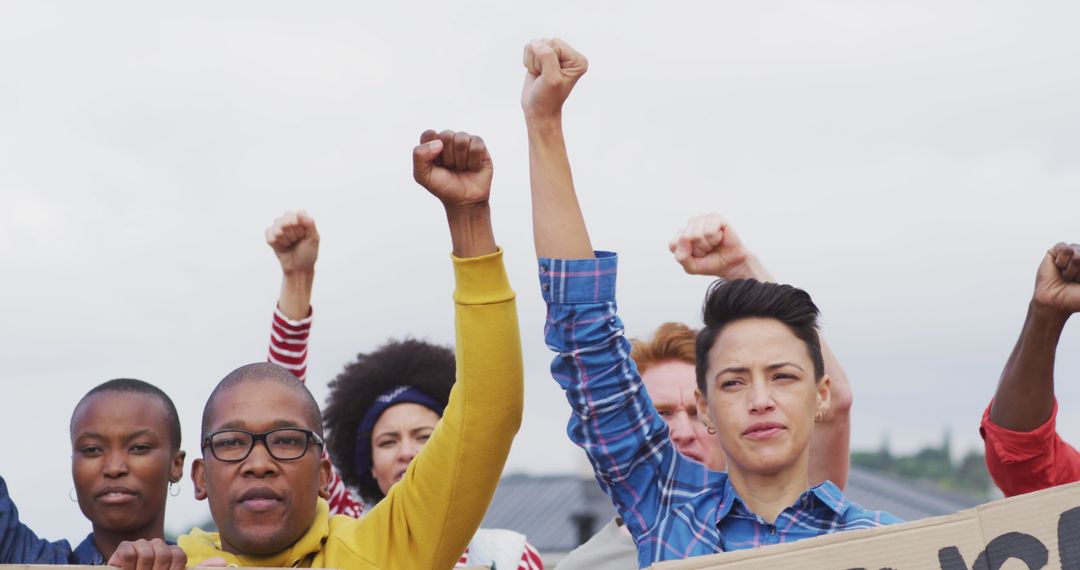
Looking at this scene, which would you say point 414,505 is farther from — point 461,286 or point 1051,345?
point 1051,345

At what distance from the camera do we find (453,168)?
3.17m

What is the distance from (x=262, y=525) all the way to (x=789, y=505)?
121cm

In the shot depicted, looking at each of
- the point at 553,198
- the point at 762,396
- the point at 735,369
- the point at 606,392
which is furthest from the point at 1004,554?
the point at 553,198

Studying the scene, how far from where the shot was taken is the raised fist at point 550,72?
335cm

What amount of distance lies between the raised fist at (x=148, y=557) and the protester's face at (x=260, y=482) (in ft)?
0.94

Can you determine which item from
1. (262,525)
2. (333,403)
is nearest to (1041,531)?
(262,525)

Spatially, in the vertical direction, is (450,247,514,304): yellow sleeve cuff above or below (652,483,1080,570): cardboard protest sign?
above

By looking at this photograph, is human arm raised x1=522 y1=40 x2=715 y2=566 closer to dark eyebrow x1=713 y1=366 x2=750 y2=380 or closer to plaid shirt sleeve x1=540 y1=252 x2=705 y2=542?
plaid shirt sleeve x1=540 y1=252 x2=705 y2=542

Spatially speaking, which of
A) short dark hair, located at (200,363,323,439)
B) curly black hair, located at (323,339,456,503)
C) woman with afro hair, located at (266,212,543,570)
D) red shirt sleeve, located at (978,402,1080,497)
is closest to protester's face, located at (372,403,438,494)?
woman with afro hair, located at (266,212,543,570)

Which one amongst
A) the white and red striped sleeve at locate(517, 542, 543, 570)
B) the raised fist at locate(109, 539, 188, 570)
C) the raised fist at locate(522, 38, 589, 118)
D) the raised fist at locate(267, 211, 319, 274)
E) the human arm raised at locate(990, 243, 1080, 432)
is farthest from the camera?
the raised fist at locate(267, 211, 319, 274)

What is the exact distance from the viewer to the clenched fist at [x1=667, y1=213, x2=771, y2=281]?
4039 mm

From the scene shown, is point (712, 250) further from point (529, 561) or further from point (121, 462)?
point (121, 462)

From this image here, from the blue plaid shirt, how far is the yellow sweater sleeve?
173 millimetres

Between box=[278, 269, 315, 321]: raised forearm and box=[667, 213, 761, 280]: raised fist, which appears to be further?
box=[278, 269, 315, 321]: raised forearm
